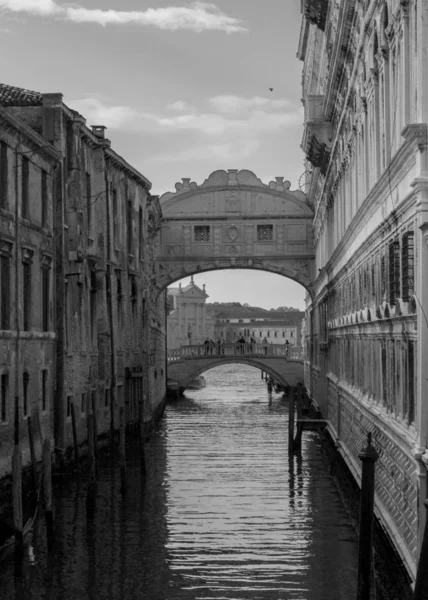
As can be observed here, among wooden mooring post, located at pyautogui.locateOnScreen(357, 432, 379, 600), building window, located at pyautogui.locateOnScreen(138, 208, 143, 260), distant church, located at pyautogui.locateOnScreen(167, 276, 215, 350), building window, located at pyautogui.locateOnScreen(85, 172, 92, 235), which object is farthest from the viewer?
distant church, located at pyautogui.locateOnScreen(167, 276, 215, 350)

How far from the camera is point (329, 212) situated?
86.1ft

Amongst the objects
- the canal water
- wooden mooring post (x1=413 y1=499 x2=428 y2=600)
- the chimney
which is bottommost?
the canal water

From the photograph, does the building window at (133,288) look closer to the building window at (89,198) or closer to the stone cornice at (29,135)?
the building window at (89,198)

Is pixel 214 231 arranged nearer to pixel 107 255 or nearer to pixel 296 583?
pixel 107 255

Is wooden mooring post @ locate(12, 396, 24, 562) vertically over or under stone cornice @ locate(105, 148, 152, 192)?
under

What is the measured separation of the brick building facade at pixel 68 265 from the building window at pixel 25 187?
0.05ft

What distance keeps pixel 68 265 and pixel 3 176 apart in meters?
4.32

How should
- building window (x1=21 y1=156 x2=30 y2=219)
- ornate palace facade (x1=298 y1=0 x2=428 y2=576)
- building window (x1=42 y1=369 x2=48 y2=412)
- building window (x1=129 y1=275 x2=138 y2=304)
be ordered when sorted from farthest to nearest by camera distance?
building window (x1=129 y1=275 x2=138 y2=304), building window (x1=42 y1=369 x2=48 y2=412), building window (x1=21 y1=156 x2=30 y2=219), ornate palace facade (x1=298 y1=0 x2=428 y2=576)

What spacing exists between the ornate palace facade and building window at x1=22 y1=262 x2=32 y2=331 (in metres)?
5.17

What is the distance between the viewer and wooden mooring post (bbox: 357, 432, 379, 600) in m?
8.27

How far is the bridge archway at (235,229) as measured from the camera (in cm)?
3612

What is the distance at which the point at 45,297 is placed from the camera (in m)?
18.6

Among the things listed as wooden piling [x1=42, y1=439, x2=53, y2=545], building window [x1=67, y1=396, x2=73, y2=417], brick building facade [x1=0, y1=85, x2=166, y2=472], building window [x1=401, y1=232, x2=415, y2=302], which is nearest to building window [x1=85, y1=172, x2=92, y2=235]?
brick building facade [x1=0, y1=85, x2=166, y2=472]

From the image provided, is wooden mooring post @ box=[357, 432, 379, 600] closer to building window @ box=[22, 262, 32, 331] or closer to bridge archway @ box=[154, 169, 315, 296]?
building window @ box=[22, 262, 32, 331]
